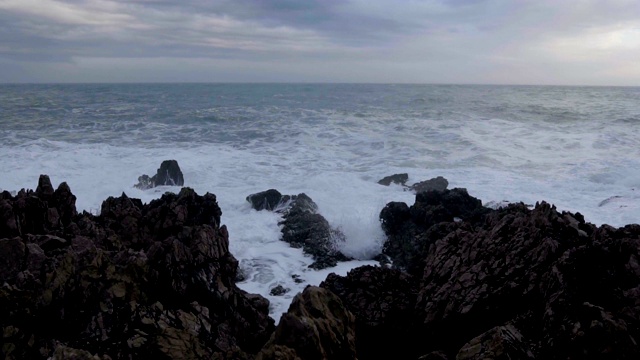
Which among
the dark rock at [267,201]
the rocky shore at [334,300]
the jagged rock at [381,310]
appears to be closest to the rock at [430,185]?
the dark rock at [267,201]

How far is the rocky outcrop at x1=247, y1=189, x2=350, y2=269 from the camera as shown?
576 inches

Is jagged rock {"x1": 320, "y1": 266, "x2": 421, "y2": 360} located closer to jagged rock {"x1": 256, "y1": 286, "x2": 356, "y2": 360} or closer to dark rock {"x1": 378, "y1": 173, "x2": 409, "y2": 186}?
jagged rock {"x1": 256, "y1": 286, "x2": 356, "y2": 360}

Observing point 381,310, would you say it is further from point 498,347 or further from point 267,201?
point 267,201

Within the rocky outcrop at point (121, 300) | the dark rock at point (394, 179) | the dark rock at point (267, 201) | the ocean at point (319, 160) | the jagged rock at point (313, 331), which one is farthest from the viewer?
the dark rock at point (394, 179)

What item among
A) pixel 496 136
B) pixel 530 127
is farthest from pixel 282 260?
pixel 530 127

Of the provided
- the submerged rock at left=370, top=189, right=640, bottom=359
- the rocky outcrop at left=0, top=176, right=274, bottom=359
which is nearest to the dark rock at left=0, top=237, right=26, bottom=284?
the rocky outcrop at left=0, top=176, right=274, bottom=359

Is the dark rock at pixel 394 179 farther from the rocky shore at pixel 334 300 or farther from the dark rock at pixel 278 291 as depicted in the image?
the dark rock at pixel 278 291

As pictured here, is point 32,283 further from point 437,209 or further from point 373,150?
point 373,150

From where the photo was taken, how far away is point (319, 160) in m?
30.8

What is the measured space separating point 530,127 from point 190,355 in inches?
1900

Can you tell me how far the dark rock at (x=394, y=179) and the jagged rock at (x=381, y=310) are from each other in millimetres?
14562

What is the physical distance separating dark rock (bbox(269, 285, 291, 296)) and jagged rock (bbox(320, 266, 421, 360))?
203cm

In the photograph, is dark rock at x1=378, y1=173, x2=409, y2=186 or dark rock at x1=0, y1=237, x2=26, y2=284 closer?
dark rock at x1=0, y1=237, x2=26, y2=284

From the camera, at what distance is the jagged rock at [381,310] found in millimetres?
8789
